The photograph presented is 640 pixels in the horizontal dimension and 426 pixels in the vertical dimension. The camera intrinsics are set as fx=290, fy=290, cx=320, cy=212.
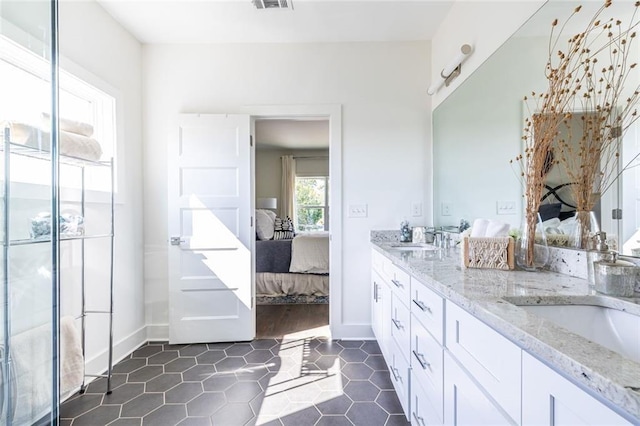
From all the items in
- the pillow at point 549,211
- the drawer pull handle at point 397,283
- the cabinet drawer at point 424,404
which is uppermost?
the pillow at point 549,211

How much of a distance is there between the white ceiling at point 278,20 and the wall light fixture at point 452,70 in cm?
46

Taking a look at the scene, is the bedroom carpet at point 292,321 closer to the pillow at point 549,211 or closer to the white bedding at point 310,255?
the white bedding at point 310,255

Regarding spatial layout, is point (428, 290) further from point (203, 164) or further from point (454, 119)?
point (203, 164)

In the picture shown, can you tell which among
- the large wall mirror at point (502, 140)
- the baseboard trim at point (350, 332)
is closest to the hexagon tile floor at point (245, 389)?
the baseboard trim at point (350, 332)

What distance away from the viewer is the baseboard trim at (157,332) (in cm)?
258

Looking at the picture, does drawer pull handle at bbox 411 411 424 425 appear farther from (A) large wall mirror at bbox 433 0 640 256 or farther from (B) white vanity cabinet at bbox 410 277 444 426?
(A) large wall mirror at bbox 433 0 640 256

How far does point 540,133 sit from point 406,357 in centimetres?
119

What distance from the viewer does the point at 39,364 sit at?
1380 millimetres

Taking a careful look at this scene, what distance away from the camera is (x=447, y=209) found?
2.30 metres

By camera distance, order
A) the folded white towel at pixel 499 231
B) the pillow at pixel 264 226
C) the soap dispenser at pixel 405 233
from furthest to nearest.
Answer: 1. the pillow at pixel 264 226
2. the soap dispenser at pixel 405 233
3. the folded white towel at pixel 499 231

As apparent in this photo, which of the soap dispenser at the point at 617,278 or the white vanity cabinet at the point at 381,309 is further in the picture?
the white vanity cabinet at the point at 381,309

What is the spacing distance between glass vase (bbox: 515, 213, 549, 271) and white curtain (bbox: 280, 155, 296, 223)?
223 inches

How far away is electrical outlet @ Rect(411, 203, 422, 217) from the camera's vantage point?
2.59 meters

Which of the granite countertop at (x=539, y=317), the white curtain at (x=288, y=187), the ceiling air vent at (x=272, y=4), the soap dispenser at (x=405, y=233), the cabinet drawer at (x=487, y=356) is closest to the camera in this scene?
the granite countertop at (x=539, y=317)
